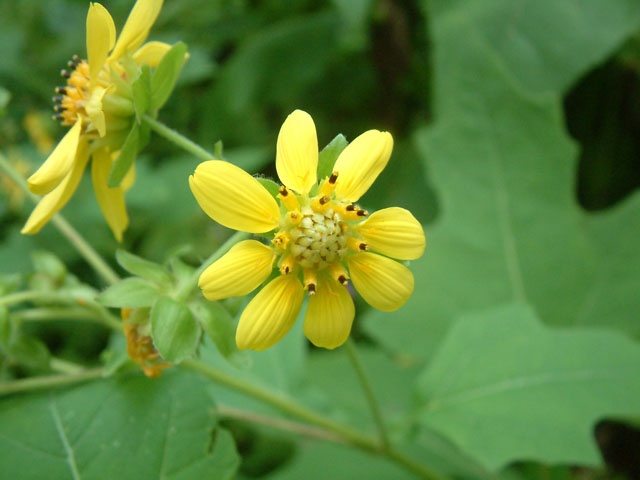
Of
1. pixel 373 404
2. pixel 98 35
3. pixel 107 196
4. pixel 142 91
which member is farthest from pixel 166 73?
pixel 373 404

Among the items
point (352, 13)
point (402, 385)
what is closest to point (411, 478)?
point (402, 385)

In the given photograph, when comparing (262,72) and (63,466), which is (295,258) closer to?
(63,466)

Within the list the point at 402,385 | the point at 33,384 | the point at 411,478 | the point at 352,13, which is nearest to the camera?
the point at 33,384

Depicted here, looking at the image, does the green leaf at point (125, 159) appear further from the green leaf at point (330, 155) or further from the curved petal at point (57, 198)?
the green leaf at point (330, 155)

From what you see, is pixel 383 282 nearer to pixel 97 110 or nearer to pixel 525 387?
pixel 97 110

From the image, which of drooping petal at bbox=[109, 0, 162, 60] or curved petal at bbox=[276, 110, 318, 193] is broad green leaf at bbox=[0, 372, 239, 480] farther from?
drooping petal at bbox=[109, 0, 162, 60]

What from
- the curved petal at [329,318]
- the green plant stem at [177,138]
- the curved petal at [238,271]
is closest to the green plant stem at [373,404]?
the curved petal at [329,318]
